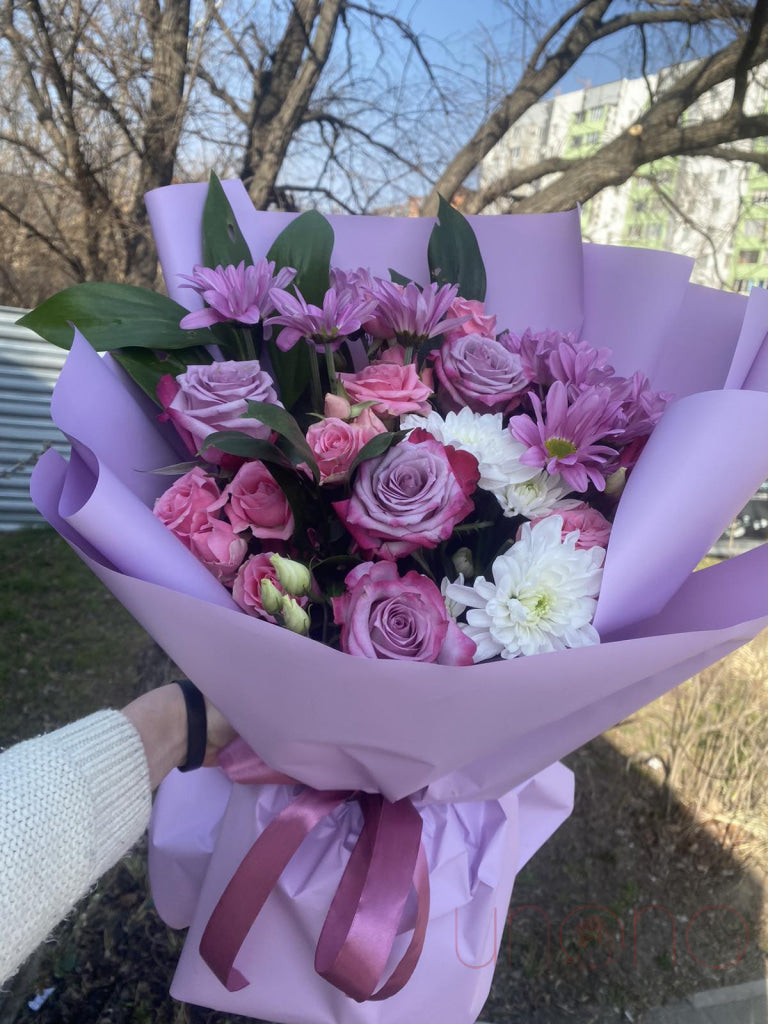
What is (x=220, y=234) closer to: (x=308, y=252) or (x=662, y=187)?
(x=308, y=252)

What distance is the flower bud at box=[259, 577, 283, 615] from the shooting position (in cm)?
64

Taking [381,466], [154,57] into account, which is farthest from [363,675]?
[154,57]

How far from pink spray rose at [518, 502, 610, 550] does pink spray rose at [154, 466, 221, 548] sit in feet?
1.04

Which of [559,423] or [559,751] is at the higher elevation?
[559,423]

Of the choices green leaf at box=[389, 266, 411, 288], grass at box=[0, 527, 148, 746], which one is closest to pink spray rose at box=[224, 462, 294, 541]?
green leaf at box=[389, 266, 411, 288]

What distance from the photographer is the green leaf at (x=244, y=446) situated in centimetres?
67

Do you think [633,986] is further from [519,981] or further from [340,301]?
[340,301]

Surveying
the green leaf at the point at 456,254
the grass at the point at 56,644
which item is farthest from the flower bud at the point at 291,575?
the grass at the point at 56,644

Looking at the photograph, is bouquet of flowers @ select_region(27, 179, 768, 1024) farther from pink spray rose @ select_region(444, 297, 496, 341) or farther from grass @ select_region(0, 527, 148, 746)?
grass @ select_region(0, 527, 148, 746)

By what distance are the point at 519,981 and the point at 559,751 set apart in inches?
54.3

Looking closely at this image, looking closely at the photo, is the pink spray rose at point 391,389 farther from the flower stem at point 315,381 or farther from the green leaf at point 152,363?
the green leaf at point 152,363

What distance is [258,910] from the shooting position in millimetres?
817

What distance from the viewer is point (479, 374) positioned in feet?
2.51

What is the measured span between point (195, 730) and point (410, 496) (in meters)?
0.54
